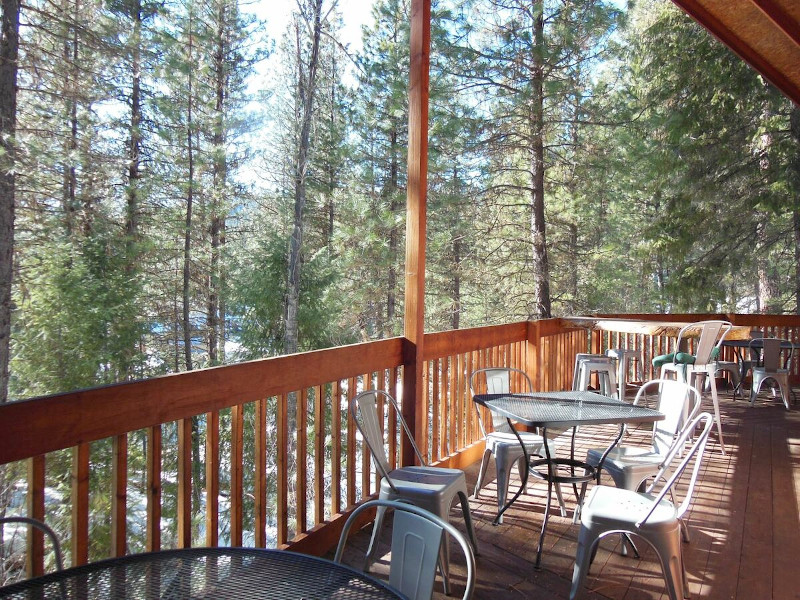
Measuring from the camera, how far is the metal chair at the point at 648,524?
2152 mm

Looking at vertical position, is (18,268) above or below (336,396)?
above

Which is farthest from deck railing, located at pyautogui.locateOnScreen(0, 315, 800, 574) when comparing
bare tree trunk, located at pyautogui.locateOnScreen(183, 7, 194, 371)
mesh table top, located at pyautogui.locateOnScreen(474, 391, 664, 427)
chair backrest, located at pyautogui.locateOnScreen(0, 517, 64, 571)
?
bare tree trunk, located at pyautogui.locateOnScreen(183, 7, 194, 371)

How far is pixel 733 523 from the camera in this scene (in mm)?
3211

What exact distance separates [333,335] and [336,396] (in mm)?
10371

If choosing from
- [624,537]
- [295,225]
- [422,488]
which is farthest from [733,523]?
[295,225]

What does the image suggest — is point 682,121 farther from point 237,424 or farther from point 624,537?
point 237,424

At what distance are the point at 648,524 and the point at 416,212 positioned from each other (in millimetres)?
2016

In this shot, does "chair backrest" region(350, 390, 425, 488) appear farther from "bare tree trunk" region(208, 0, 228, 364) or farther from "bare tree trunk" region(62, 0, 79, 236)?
"bare tree trunk" region(208, 0, 228, 364)

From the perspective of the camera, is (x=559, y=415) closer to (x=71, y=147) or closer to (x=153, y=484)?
(x=153, y=484)

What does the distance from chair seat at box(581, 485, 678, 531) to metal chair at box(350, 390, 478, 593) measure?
1.83ft

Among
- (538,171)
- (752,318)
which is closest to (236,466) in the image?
(752,318)

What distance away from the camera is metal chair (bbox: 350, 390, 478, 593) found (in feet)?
7.97

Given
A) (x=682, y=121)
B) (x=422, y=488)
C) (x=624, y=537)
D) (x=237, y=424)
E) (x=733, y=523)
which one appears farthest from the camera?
(x=682, y=121)

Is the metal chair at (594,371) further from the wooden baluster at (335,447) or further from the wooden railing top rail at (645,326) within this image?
the wooden baluster at (335,447)
